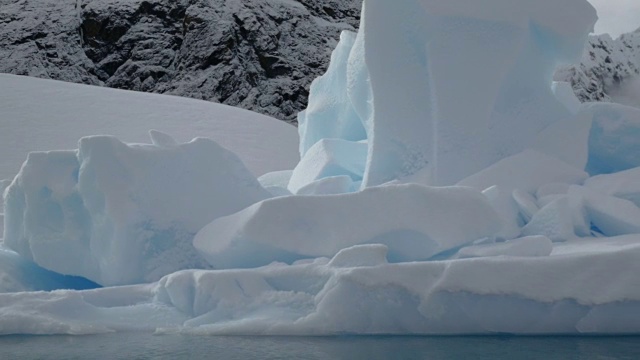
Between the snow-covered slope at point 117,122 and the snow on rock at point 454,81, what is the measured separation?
2934 millimetres

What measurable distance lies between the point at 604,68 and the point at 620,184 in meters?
42.3

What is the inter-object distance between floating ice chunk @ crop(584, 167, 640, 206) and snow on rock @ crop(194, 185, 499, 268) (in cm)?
134

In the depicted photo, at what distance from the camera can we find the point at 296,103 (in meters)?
28.2

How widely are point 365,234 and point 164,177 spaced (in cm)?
139

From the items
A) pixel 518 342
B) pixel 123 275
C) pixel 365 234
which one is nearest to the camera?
pixel 518 342

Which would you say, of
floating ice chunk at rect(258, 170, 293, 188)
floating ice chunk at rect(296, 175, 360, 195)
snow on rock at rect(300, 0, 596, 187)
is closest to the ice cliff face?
floating ice chunk at rect(258, 170, 293, 188)

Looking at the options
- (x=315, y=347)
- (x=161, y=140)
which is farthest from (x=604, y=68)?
(x=315, y=347)

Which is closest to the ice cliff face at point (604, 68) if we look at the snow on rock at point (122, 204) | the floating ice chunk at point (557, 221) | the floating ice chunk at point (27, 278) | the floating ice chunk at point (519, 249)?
the floating ice chunk at point (557, 221)

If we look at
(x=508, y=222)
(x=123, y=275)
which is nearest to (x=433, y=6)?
(x=508, y=222)

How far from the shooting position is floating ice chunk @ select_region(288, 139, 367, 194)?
20.5 feet

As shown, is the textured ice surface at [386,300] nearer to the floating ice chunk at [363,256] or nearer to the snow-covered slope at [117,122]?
the floating ice chunk at [363,256]

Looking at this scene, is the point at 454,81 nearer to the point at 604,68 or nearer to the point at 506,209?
the point at 506,209

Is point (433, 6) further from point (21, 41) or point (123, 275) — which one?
point (21, 41)

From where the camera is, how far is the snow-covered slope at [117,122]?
8.30 m
